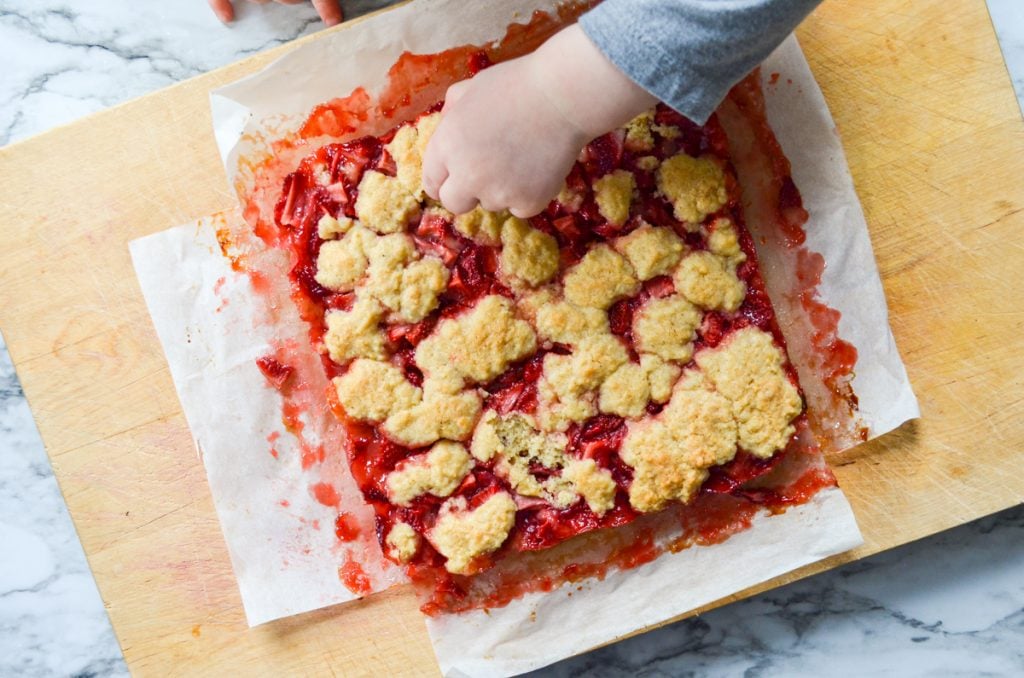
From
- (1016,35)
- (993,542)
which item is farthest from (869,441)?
(1016,35)

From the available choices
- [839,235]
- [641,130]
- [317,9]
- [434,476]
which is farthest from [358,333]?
[839,235]

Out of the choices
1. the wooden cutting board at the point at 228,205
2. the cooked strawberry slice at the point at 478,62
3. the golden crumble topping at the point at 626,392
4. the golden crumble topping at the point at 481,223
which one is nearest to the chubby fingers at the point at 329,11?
the wooden cutting board at the point at 228,205

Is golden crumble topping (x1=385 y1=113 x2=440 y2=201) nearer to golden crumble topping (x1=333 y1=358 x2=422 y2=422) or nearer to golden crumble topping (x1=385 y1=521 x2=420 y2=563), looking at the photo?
golden crumble topping (x1=333 y1=358 x2=422 y2=422)

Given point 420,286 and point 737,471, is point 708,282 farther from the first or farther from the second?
point 420,286

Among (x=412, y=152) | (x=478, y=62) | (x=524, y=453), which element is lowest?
(x=524, y=453)

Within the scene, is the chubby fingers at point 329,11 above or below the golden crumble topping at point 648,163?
above

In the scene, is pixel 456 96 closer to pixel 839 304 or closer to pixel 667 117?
pixel 667 117

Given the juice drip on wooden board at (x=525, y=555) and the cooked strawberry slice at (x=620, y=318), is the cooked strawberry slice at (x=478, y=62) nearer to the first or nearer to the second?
the juice drip on wooden board at (x=525, y=555)
